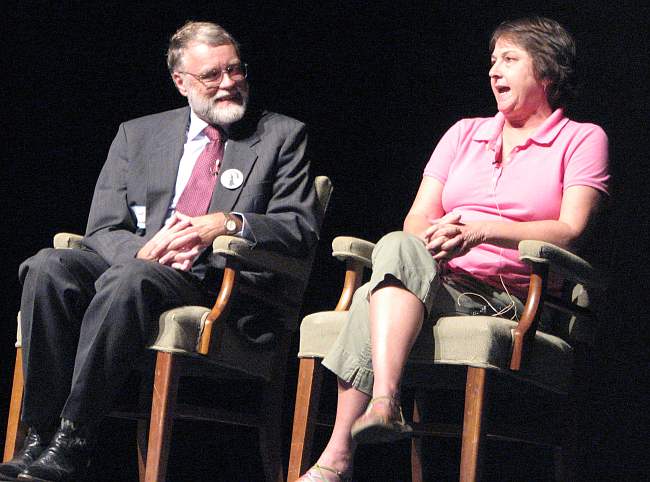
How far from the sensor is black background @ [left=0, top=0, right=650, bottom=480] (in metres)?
3.73

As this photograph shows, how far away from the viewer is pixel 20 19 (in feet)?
12.4

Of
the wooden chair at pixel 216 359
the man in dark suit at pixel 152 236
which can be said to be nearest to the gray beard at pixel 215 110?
the man in dark suit at pixel 152 236

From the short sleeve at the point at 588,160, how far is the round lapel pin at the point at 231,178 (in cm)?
95

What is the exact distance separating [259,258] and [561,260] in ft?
2.70

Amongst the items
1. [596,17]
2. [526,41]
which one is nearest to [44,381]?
[526,41]

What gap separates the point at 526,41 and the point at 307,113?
128cm

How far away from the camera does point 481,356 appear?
2.38 m

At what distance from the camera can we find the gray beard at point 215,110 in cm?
318

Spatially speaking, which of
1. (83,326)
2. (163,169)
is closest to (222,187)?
(163,169)

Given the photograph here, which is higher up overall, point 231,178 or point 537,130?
point 537,130

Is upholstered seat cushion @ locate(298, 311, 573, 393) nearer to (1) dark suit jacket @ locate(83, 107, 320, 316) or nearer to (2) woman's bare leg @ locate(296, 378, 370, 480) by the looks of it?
(2) woman's bare leg @ locate(296, 378, 370, 480)

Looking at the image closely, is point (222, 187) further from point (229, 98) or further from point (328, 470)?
point (328, 470)

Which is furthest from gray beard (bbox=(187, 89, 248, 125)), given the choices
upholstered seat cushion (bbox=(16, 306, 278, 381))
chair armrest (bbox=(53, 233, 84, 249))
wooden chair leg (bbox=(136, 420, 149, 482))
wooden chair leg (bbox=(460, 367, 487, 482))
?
wooden chair leg (bbox=(460, 367, 487, 482))

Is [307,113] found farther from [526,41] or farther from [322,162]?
[526,41]
